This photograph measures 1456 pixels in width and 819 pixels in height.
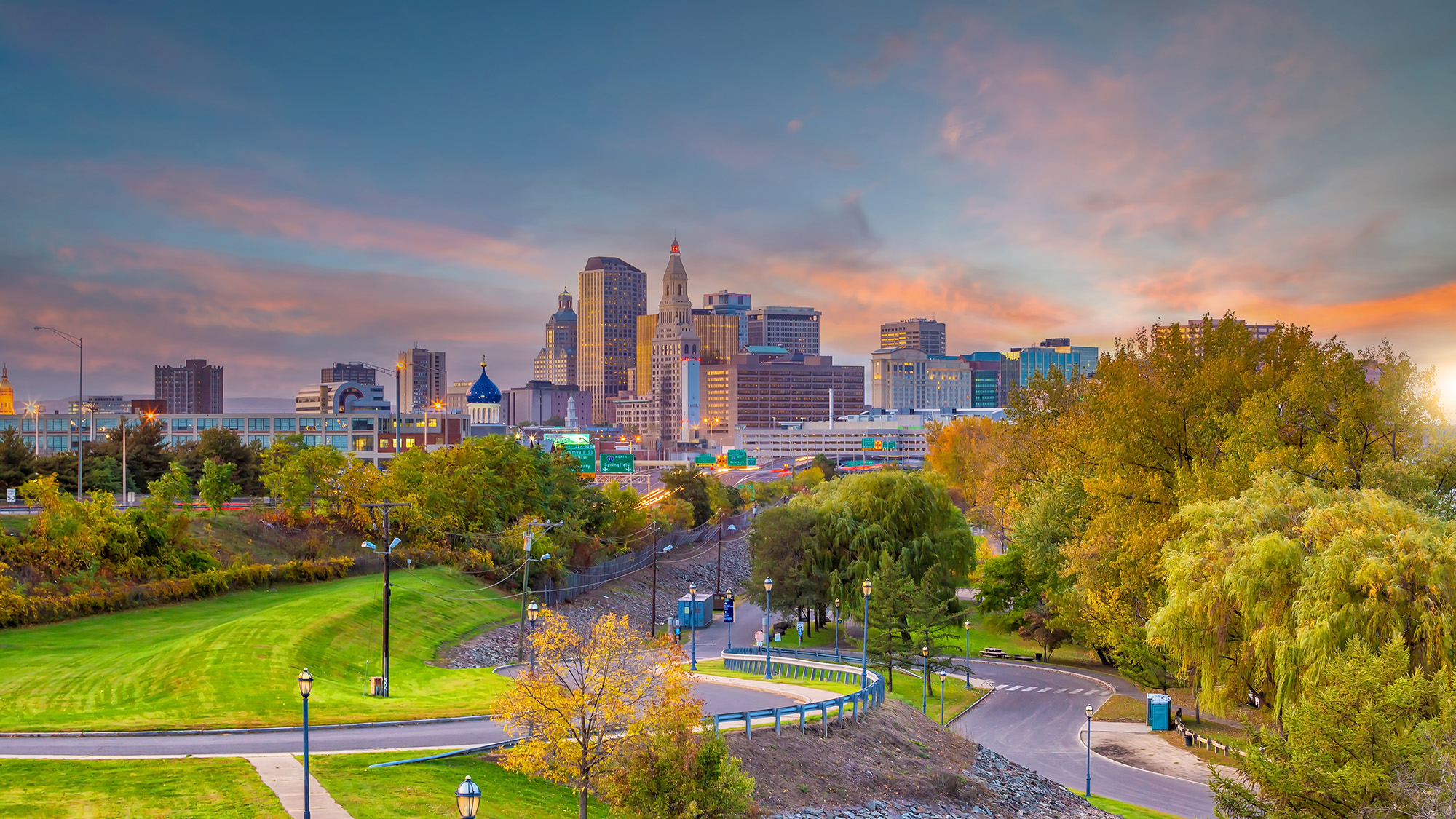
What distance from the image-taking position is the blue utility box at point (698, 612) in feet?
234

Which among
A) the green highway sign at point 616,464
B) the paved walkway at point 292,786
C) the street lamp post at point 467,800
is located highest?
the green highway sign at point 616,464

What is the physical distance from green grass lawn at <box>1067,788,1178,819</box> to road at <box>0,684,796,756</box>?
21001 mm

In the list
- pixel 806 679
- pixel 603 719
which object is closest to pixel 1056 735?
pixel 806 679

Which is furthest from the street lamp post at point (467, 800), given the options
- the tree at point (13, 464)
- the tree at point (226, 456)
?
the tree at point (226, 456)

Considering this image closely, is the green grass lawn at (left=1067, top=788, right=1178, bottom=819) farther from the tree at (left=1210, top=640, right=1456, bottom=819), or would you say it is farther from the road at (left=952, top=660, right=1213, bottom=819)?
the tree at (left=1210, top=640, right=1456, bottom=819)

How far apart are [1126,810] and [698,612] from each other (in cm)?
3996

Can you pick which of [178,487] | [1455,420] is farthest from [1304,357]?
[178,487]

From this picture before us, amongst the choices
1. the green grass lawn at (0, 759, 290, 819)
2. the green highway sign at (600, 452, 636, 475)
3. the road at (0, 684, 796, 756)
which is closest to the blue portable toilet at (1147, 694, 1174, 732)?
the road at (0, 684, 796, 756)

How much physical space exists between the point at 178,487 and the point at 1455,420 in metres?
65.7

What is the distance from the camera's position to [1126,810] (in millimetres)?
36188

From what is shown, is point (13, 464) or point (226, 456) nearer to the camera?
point (13, 464)

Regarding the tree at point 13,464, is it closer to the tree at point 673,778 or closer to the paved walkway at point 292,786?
the paved walkway at point 292,786

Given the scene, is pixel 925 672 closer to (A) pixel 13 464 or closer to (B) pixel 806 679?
(B) pixel 806 679

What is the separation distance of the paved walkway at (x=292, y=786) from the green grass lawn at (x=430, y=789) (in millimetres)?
253
